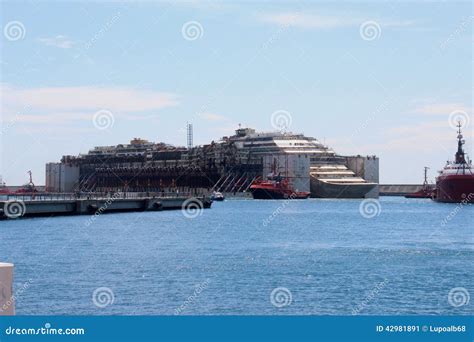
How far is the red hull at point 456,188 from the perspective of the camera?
445 feet

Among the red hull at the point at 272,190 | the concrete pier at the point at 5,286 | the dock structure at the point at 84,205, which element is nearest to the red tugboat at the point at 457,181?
the red hull at the point at 272,190

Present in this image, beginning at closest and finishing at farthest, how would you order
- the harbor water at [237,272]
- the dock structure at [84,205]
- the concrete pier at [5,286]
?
the concrete pier at [5,286], the harbor water at [237,272], the dock structure at [84,205]

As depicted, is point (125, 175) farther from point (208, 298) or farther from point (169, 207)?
point (208, 298)

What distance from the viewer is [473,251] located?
49281 millimetres

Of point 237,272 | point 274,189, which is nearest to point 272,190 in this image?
point 274,189

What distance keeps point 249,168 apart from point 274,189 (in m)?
14.8

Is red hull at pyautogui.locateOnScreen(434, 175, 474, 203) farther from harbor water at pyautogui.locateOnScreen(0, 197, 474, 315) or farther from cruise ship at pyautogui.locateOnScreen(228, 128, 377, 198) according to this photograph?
harbor water at pyautogui.locateOnScreen(0, 197, 474, 315)

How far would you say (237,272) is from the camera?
36406mm

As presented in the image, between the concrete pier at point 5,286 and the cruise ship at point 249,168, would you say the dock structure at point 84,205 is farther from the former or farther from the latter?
the concrete pier at point 5,286

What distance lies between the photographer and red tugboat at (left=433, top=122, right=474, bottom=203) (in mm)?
136250

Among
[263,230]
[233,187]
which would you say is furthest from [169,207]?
[233,187]

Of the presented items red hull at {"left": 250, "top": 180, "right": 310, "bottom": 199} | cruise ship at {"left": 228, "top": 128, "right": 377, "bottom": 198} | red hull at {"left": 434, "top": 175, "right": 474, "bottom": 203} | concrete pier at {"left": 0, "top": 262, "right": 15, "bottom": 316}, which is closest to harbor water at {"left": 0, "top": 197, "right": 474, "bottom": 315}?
concrete pier at {"left": 0, "top": 262, "right": 15, "bottom": 316}

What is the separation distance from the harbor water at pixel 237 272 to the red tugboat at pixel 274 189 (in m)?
101

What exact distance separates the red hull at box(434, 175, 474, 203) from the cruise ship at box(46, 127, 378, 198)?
28.8 m
